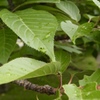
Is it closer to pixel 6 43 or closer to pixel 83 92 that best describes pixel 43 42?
pixel 83 92

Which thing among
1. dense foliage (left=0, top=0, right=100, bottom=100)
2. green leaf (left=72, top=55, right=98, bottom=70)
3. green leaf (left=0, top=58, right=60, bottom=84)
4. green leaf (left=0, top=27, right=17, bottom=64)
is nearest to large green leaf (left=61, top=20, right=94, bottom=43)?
dense foliage (left=0, top=0, right=100, bottom=100)

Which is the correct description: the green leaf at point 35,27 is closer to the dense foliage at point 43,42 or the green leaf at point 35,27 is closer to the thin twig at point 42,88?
the dense foliage at point 43,42

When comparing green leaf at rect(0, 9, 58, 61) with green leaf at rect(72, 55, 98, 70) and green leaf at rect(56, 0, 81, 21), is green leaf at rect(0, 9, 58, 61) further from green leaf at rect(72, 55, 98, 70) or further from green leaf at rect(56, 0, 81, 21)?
green leaf at rect(72, 55, 98, 70)

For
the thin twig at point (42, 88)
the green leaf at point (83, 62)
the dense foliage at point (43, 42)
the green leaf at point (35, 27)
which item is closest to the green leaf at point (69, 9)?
the dense foliage at point (43, 42)

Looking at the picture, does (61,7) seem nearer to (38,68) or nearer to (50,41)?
(50,41)

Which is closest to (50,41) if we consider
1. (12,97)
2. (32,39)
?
(32,39)
